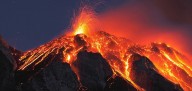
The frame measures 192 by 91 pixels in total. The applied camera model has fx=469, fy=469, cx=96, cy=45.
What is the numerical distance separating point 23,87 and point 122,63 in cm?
2393

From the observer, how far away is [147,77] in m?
80.8

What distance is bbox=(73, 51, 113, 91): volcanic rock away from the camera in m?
75.9

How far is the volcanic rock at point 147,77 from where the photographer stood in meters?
78.0

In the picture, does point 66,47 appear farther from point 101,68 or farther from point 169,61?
point 169,61

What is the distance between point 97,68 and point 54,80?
9201 millimetres

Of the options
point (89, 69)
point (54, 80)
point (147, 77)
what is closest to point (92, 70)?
point (89, 69)

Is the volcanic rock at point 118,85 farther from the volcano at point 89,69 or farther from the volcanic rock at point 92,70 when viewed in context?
the volcanic rock at point 92,70

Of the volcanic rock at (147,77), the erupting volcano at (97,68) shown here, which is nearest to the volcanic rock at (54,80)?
the erupting volcano at (97,68)

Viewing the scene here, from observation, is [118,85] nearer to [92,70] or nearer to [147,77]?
[92,70]

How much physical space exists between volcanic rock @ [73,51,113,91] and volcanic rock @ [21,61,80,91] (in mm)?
2301

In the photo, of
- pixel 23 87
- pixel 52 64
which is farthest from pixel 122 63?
pixel 23 87

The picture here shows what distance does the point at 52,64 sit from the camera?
77.9 meters

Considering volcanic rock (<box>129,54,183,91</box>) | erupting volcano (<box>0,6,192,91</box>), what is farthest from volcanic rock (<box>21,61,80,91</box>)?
volcanic rock (<box>129,54,183,91</box>)

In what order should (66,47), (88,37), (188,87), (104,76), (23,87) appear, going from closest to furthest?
(23,87) → (104,76) → (188,87) → (66,47) → (88,37)
